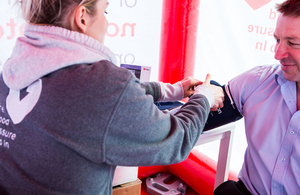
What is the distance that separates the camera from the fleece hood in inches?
23.5

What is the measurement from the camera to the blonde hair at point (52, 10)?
656 millimetres

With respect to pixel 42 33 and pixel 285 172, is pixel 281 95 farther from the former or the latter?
pixel 42 33

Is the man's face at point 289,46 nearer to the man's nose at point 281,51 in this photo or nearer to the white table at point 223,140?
the man's nose at point 281,51

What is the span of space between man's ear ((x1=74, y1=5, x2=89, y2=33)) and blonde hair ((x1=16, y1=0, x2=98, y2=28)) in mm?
13

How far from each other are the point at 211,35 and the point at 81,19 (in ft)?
4.81

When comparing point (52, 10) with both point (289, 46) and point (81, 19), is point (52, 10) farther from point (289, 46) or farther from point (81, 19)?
point (289, 46)

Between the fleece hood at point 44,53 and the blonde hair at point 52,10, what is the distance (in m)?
0.03

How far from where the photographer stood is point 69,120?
1.91 ft

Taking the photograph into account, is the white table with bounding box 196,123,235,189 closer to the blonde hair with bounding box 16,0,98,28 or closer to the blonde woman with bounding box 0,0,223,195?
the blonde woman with bounding box 0,0,223,195

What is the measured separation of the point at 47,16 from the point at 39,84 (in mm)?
205

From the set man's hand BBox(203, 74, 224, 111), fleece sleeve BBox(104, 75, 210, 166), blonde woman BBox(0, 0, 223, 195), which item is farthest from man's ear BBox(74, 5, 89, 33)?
man's hand BBox(203, 74, 224, 111)

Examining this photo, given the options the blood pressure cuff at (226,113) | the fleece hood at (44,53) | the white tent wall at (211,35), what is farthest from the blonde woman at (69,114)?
the white tent wall at (211,35)

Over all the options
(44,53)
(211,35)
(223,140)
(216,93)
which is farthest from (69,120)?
(211,35)

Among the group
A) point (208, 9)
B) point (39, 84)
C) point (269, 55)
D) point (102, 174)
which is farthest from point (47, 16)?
point (208, 9)
